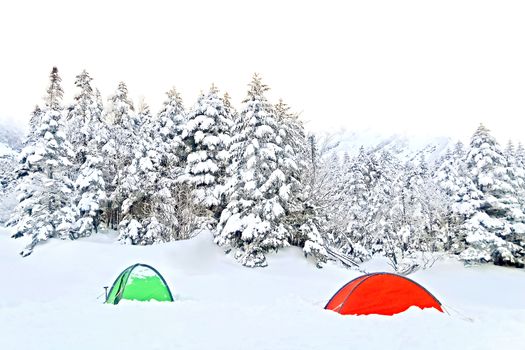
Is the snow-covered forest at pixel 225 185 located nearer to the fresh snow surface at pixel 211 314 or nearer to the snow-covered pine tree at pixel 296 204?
the snow-covered pine tree at pixel 296 204

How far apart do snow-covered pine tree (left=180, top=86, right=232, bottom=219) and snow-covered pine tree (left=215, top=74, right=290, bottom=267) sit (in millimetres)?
3213

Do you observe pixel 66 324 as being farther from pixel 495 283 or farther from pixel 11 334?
pixel 495 283

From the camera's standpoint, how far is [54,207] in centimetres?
2688

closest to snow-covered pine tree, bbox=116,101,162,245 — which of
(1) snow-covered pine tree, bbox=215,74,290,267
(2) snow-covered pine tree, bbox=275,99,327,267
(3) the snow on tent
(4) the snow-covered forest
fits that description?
(4) the snow-covered forest

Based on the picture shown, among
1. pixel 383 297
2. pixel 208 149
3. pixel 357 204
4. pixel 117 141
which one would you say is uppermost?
pixel 117 141

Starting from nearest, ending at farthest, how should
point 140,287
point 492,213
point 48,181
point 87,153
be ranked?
1. point 140,287
2. point 48,181
3. point 492,213
4. point 87,153

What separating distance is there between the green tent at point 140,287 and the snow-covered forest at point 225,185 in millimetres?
8634

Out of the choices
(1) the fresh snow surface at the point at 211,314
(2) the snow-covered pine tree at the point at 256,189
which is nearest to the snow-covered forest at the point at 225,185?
(2) the snow-covered pine tree at the point at 256,189

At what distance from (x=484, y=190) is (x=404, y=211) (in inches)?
393

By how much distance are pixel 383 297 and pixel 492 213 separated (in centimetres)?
2215

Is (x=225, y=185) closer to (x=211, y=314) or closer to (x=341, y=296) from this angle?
(x=341, y=296)

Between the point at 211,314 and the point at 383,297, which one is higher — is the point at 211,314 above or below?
below

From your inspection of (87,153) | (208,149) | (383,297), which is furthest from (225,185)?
Answer: (87,153)

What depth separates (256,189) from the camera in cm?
2139
